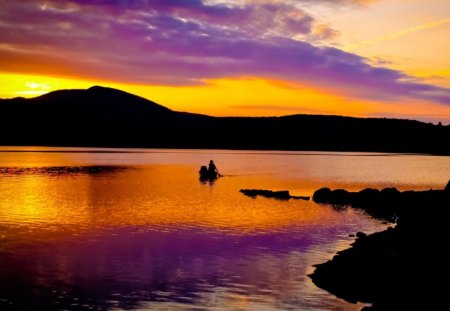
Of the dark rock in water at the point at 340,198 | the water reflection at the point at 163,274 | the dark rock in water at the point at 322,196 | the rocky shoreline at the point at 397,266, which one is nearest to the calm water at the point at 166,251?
the water reflection at the point at 163,274

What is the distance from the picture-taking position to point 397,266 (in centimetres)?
2528

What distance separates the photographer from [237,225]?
48.2 metres

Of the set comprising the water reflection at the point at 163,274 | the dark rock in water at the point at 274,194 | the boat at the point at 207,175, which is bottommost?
the water reflection at the point at 163,274

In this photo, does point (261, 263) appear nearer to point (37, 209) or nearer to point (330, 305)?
point (330, 305)

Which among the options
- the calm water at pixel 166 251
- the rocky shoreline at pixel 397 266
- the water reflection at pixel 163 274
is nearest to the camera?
the rocky shoreline at pixel 397 266

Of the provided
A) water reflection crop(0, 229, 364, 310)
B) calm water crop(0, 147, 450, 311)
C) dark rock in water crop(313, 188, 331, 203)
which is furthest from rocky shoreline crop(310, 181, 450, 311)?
dark rock in water crop(313, 188, 331, 203)

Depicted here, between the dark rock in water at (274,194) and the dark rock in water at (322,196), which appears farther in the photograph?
the dark rock in water at (274,194)

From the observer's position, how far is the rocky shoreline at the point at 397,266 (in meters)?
21.7

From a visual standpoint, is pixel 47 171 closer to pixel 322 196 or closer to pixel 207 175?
pixel 207 175

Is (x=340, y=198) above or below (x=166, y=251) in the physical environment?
above

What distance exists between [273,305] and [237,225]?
24309 mm

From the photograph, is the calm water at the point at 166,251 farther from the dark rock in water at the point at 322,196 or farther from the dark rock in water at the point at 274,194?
the dark rock in water at the point at 322,196

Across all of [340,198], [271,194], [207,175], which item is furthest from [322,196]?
[207,175]

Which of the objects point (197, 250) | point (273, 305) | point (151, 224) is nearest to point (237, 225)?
point (151, 224)
